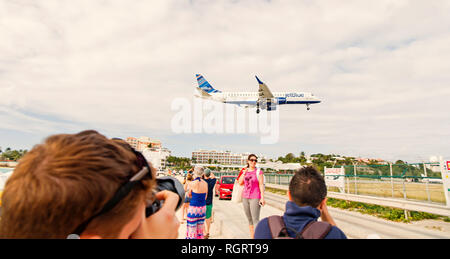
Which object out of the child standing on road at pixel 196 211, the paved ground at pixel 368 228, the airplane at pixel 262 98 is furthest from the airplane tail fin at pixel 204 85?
the child standing on road at pixel 196 211

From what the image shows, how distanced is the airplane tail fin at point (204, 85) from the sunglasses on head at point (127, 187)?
37620 mm

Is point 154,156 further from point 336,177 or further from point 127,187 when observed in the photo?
point 336,177

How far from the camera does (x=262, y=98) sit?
30.8 meters

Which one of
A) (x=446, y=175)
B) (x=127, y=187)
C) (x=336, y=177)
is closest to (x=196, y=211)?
(x=127, y=187)

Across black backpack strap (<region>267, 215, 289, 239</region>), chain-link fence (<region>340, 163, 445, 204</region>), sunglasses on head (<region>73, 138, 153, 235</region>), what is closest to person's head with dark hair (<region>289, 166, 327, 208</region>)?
black backpack strap (<region>267, 215, 289, 239</region>)

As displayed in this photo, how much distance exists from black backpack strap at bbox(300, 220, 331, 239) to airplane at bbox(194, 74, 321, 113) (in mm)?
27004

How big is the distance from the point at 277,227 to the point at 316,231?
0.27 m

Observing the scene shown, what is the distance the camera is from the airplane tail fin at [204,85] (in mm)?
38838

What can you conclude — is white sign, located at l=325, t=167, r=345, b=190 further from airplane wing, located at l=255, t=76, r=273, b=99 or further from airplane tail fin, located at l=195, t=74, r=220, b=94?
airplane tail fin, located at l=195, t=74, r=220, b=94

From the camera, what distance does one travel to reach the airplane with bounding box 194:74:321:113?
3055cm

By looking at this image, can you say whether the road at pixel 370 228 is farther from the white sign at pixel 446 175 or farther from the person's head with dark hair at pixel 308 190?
the person's head with dark hair at pixel 308 190
